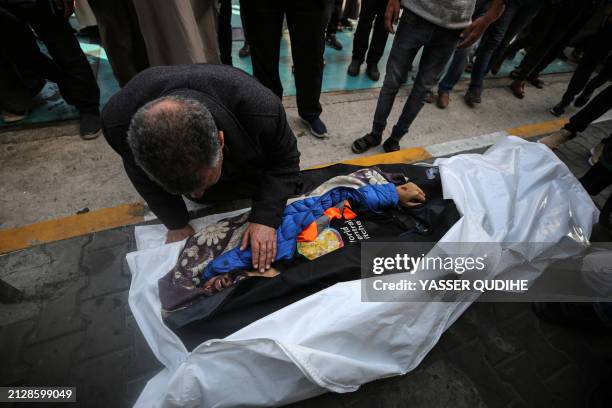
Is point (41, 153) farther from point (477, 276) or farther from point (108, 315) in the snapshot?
point (477, 276)

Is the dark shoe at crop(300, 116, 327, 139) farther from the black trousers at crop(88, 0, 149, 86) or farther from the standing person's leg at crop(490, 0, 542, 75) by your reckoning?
the standing person's leg at crop(490, 0, 542, 75)

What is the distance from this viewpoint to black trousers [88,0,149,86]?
6.21ft

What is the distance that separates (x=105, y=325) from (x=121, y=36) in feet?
6.28

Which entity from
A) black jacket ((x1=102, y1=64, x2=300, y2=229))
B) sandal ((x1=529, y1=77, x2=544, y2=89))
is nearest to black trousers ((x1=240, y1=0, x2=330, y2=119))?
black jacket ((x1=102, y1=64, x2=300, y2=229))

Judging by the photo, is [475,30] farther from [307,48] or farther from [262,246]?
[262,246]

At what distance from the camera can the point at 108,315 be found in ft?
5.03

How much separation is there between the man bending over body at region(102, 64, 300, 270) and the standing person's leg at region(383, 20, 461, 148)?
134 cm

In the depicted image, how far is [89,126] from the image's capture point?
2.40 meters

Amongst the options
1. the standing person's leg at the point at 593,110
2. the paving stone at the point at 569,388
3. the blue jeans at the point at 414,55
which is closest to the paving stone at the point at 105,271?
the blue jeans at the point at 414,55

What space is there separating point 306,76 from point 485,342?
2.18 meters

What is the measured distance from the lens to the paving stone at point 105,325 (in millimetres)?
1432

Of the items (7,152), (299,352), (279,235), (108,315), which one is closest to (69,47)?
(7,152)

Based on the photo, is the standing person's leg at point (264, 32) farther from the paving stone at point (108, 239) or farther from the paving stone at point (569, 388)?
the paving stone at point (569, 388)

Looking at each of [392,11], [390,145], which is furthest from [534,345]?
[392,11]
